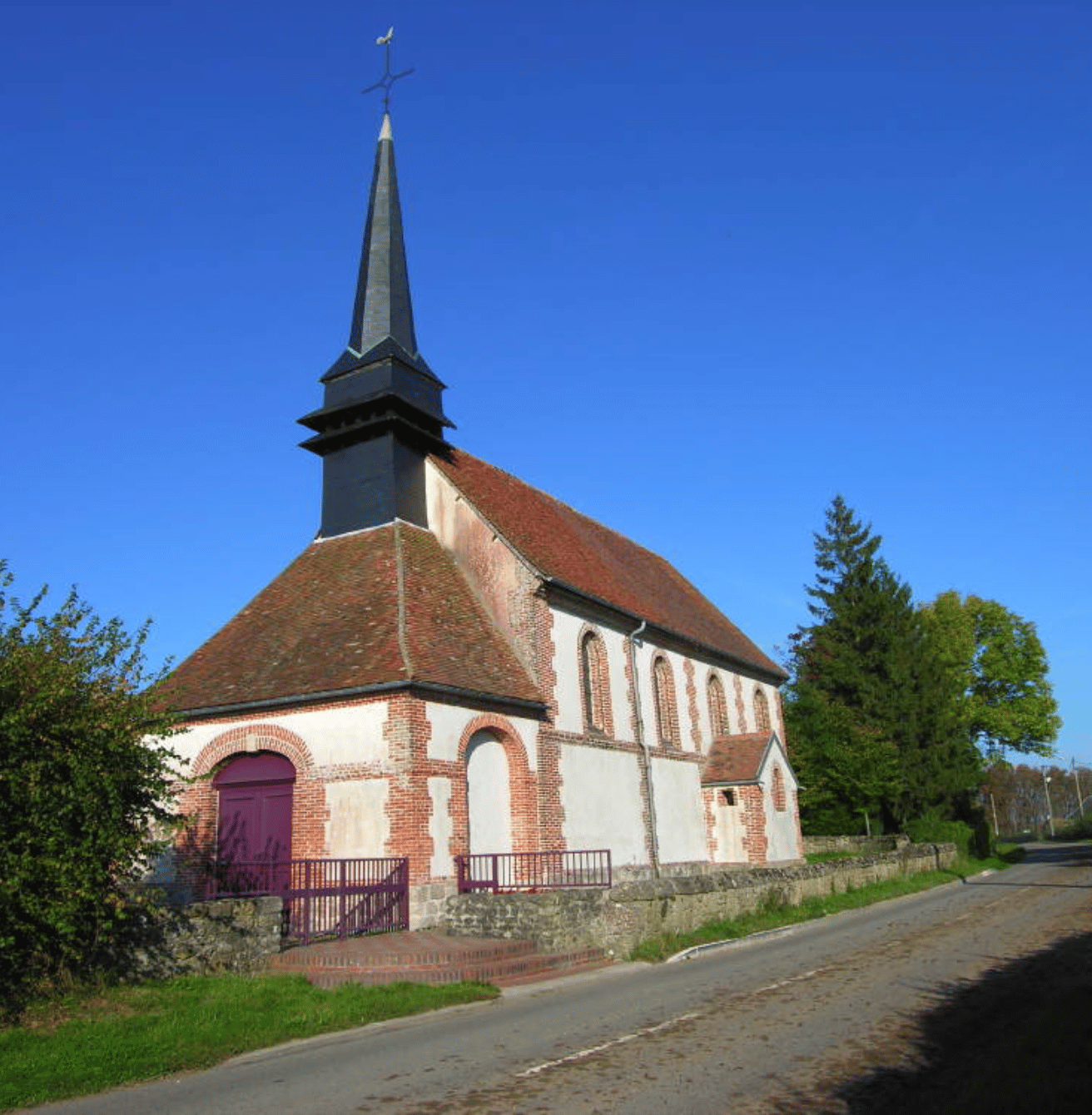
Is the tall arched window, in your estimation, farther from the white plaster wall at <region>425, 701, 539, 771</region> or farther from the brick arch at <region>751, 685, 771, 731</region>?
the white plaster wall at <region>425, 701, 539, 771</region>

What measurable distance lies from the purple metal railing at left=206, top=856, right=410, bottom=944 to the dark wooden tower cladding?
8.13 metres

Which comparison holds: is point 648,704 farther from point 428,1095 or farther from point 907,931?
point 428,1095

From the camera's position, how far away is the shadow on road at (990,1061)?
4.80 meters

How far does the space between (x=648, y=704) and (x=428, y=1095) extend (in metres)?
16.9

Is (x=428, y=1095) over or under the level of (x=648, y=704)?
under

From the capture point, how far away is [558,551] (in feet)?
73.6

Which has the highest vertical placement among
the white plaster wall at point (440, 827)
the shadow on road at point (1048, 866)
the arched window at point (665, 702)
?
the arched window at point (665, 702)

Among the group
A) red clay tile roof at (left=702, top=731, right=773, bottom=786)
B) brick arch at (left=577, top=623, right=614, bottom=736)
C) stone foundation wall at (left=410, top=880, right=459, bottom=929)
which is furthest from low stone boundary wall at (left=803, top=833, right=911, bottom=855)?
stone foundation wall at (left=410, top=880, right=459, bottom=929)

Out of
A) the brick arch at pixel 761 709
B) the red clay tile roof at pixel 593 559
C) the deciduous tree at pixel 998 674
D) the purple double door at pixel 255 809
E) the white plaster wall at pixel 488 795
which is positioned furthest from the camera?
the deciduous tree at pixel 998 674

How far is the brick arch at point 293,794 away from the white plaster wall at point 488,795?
8.63 feet

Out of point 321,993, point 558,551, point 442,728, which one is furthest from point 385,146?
point 321,993

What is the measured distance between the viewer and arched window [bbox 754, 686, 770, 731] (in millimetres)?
30737

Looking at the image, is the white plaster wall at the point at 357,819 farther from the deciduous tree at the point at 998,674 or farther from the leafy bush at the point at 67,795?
the deciduous tree at the point at 998,674

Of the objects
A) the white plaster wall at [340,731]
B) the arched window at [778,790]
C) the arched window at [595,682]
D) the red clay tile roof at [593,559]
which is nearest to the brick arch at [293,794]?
the white plaster wall at [340,731]
